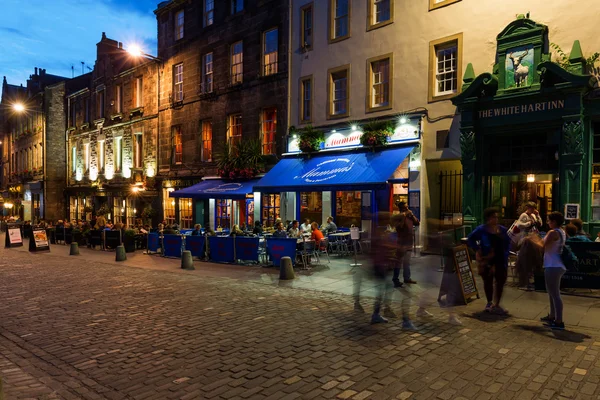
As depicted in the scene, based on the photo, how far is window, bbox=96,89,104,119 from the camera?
98.9ft

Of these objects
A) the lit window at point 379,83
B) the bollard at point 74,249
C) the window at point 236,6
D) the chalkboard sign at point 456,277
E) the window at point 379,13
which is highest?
the window at point 236,6

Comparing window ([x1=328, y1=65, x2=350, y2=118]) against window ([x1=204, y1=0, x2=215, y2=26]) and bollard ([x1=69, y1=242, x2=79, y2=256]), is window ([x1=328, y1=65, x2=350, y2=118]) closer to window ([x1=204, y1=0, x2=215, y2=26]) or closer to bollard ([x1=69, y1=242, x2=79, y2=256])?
window ([x1=204, y1=0, x2=215, y2=26])

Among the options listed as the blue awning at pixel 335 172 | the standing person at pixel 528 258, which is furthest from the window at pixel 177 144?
the standing person at pixel 528 258

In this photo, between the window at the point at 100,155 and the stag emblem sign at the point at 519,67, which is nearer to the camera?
the stag emblem sign at the point at 519,67

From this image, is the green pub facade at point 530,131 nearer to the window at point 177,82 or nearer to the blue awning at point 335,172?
the blue awning at point 335,172

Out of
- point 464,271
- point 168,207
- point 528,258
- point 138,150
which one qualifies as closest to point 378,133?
point 528,258

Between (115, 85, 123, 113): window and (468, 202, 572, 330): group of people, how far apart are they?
2661cm

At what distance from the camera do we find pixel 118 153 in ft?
92.6

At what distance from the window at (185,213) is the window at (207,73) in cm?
611

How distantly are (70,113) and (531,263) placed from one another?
3635 cm

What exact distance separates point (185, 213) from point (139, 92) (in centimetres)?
904

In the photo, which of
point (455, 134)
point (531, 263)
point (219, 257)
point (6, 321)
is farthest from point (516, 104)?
point (6, 321)

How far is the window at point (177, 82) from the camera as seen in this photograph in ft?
76.7

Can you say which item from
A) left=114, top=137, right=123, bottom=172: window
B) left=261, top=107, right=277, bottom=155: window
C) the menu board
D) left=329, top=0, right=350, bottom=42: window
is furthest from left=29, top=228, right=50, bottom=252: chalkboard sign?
the menu board
